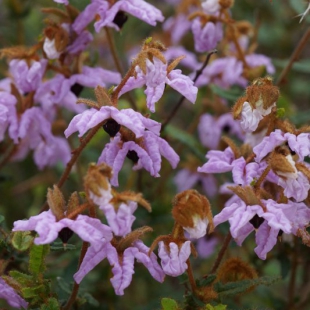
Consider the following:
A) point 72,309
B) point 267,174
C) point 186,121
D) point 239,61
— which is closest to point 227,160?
point 267,174

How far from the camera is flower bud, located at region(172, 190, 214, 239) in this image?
0.98 m

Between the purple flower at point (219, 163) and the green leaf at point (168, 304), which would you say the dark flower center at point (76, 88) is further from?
the green leaf at point (168, 304)

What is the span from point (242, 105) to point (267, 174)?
0.39 ft

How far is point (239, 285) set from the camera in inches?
41.6

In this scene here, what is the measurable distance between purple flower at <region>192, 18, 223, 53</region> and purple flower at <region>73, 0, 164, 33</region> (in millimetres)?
152

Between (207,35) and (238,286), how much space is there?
60 cm

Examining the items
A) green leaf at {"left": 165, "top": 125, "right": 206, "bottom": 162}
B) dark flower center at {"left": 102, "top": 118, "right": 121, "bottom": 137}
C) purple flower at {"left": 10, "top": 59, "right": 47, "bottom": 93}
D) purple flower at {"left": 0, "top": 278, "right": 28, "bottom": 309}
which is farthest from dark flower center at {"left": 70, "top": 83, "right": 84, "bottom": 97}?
purple flower at {"left": 0, "top": 278, "right": 28, "bottom": 309}

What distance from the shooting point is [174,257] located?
3.22ft

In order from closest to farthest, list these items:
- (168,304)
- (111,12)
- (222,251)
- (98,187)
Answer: (98,187)
(168,304)
(222,251)
(111,12)

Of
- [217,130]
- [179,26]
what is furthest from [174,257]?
[179,26]

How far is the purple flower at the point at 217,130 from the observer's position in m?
1.63

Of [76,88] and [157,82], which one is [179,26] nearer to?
[76,88]

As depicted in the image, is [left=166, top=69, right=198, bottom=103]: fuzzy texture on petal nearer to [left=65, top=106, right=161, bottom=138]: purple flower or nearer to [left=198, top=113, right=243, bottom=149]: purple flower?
[left=65, top=106, right=161, bottom=138]: purple flower

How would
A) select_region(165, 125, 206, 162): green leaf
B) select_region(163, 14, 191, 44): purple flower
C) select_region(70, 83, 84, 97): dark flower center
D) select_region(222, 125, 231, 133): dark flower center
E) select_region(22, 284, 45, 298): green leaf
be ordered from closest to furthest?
1. select_region(22, 284, 45, 298): green leaf
2. select_region(70, 83, 84, 97): dark flower center
3. select_region(165, 125, 206, 162): green leaf
4. select_region(222, 125, 231, 133): dark flower center
5. select_region(163, 14, 191, 44): purple flower
